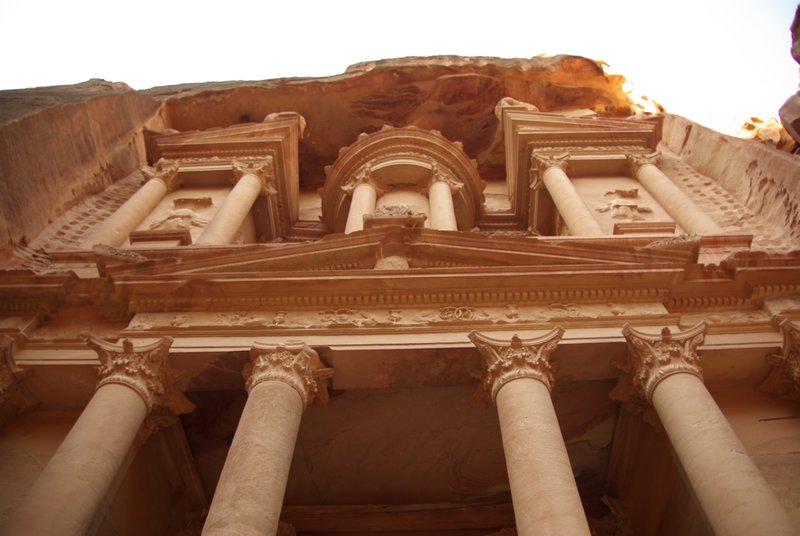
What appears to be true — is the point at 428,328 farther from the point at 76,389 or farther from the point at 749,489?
the point at 76,389

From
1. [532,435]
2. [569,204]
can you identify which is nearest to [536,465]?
[532,435]

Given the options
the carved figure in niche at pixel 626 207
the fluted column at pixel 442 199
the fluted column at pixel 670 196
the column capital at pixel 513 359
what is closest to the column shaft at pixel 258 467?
the column capital at pixel 513 359

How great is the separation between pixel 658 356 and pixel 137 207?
12.0 meters

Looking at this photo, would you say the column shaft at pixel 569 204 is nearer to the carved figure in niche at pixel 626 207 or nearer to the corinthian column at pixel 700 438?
the carved figure in niche at pixel 626 207

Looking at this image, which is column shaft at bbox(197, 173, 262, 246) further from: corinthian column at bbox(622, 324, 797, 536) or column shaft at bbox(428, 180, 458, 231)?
corinthian column at bbox(622, 324, 797, 536)

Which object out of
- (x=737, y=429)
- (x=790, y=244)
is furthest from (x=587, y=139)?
(x=737, y=429)

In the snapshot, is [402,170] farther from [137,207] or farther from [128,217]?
[128,217]

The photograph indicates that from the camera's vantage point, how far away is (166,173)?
57.7ft

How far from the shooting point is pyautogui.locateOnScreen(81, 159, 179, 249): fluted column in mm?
14062

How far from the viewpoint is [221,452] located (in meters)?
9.93

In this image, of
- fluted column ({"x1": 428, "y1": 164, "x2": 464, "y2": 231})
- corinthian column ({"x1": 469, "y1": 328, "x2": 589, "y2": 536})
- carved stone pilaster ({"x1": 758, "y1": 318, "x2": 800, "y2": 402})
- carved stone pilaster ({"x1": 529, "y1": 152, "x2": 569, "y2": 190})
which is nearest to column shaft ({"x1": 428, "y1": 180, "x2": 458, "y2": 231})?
fluted column ({"x1": 428, "y1": 164, "x2": 464, "y2": 231})

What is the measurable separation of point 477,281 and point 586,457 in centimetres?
309

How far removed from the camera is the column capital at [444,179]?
58.0 feet

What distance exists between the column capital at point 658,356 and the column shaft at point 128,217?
33.1 feet
